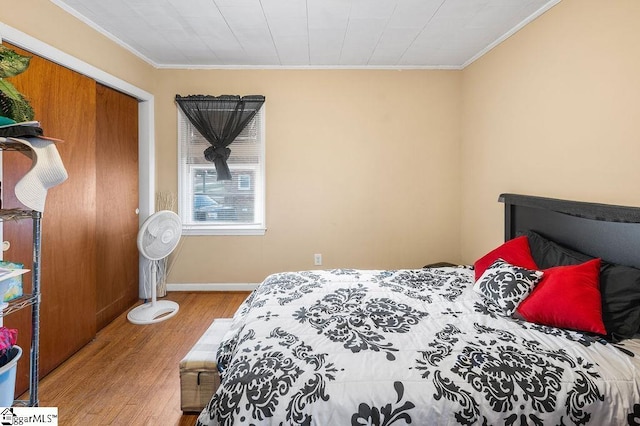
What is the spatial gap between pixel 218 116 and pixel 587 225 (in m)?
3.34

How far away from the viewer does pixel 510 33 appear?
2.79m

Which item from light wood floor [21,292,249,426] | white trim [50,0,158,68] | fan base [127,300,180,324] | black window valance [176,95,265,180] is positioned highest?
white trim [50,0,158,68]

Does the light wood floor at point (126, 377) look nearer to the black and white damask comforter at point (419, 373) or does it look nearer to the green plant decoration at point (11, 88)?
the black and white damask comforter at point (419, 373)

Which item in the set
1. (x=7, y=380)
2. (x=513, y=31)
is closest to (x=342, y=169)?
(x=513, y=31)

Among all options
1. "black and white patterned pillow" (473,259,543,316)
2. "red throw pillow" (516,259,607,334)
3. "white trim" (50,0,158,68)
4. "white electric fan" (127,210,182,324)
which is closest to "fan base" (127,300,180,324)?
"white electric fan" (127,210,182,324)

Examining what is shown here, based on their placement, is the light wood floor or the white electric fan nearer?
the light wood floor

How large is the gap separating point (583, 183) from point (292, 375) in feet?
6.97

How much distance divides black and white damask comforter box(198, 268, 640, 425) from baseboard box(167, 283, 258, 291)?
2097mm

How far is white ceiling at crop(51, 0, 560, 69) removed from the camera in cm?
238

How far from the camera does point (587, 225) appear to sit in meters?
2.00

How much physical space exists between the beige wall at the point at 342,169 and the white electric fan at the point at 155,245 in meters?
0.57

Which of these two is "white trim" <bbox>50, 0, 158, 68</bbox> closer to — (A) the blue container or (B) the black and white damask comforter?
(A) the blue container

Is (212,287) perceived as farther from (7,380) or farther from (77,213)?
(7,380)

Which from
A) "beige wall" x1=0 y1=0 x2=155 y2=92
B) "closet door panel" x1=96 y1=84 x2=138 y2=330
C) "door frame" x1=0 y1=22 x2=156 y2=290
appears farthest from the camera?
"door frame" x1=0 y1=22 x2=156 y2=290
